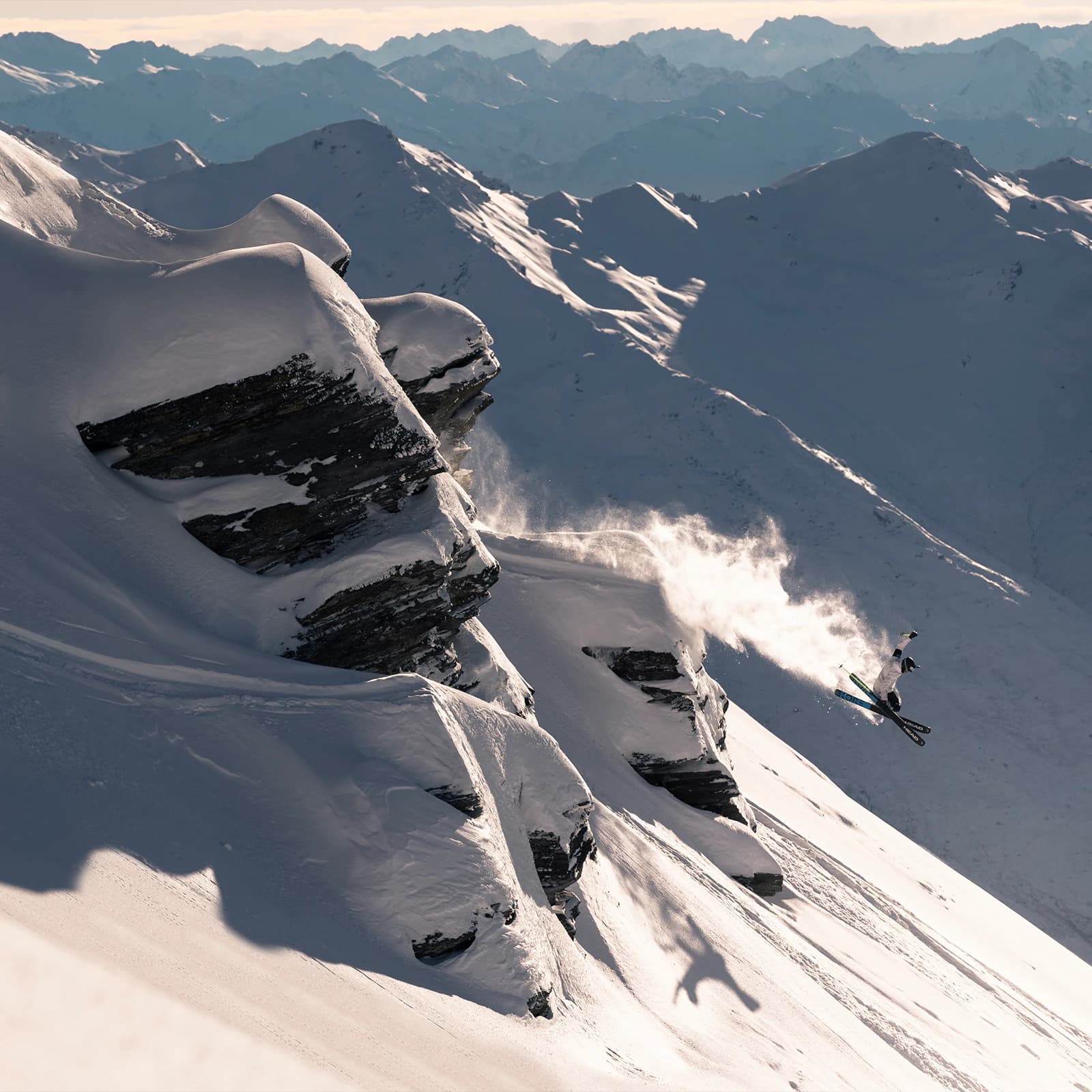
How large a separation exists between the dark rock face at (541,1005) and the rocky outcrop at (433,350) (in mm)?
13705

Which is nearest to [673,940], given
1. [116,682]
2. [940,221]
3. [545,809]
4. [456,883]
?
[545,809]

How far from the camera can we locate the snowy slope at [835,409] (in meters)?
56.1

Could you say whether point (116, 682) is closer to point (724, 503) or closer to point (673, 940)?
point (673, 940)

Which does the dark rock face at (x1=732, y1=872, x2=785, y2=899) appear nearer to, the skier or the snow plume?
the skier

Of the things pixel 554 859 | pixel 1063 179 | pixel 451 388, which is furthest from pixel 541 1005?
pixel 1063 179

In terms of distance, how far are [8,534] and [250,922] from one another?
7.44 metres

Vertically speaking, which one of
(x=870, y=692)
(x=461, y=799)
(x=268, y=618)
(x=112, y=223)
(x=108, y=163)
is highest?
(x=112, y=223)

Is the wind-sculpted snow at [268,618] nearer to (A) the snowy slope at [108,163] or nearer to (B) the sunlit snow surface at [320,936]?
(B) the sunlit snow surface at [320,936]

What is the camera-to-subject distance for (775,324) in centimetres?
11956

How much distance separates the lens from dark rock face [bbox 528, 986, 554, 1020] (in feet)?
45.3

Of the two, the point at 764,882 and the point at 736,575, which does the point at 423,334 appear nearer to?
the point at 764,882

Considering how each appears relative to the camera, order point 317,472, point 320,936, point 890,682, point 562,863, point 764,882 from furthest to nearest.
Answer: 1. point 890,682
2. point 764,882
3. point 562,863
4. point 317,472
5. point 320,936

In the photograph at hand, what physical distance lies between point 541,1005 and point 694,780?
14478mm

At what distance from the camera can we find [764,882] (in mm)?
27094
